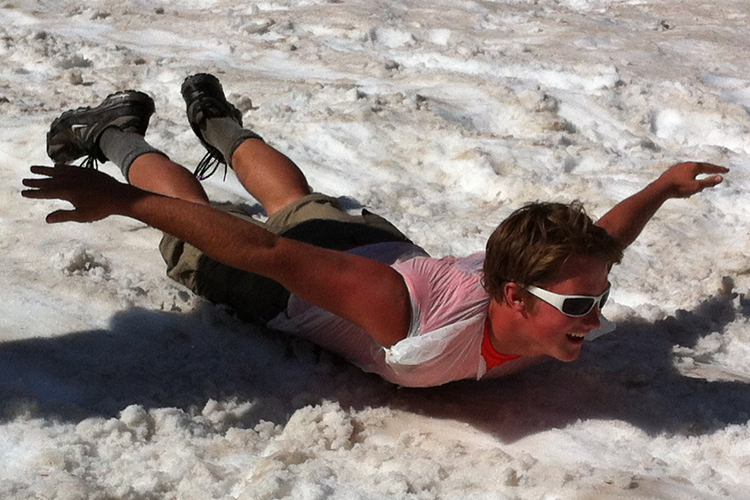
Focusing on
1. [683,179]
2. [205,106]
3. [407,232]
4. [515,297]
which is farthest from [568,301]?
[205,106]

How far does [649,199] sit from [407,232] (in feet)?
3.38

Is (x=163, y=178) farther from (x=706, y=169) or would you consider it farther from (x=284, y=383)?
(x=706, y=169)

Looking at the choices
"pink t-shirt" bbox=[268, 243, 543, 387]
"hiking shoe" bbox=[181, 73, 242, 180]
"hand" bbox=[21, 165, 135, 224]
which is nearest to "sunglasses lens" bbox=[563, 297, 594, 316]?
"pink t-shirt" bbox=[268, 243, 543, 387]

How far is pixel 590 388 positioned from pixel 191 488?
1.18m

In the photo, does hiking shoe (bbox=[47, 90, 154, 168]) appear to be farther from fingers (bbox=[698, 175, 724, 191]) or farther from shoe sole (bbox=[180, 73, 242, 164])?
fingers (bbox=[698, 175, 724, 191])

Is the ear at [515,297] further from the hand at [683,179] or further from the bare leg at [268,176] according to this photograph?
the bare leg at [268,176]

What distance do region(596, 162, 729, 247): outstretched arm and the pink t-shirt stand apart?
449mm

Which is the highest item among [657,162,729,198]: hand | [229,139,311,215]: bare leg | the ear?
[657,162,729,198]: hand

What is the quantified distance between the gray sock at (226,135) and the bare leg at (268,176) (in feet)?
0.09

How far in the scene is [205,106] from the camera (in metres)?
3.48

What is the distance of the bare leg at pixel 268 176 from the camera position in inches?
126

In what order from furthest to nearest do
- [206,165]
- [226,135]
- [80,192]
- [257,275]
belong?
[206,165] < [226,135] < [257,275] < [80,192]

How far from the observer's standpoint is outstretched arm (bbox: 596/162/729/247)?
2.66m

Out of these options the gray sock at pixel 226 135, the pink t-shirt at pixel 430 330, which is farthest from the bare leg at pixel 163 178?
the pink t-shirt at pixel 430 330
